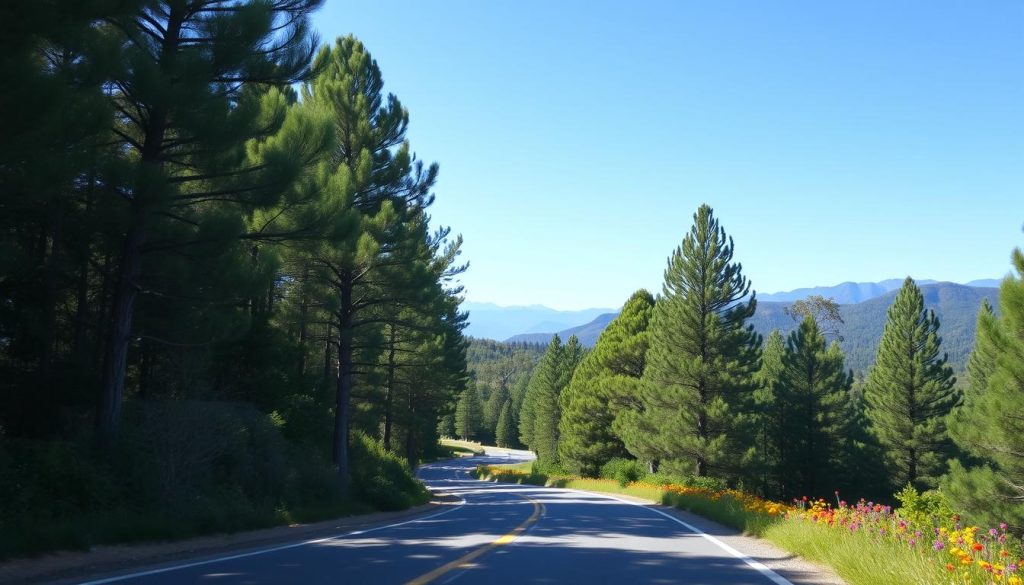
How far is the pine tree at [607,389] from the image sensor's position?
4216 cm

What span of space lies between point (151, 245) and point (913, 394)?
3808 centimetres

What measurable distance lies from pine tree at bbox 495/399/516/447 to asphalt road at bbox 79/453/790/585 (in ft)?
391

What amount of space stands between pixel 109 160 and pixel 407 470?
18.6m

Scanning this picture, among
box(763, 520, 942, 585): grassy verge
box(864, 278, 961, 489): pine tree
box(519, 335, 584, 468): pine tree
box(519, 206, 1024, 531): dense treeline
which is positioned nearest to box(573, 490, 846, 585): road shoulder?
box(763, 520, 942, 585): grassy verge

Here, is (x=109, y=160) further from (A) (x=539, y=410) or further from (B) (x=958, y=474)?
(A) (x=539, y=410)

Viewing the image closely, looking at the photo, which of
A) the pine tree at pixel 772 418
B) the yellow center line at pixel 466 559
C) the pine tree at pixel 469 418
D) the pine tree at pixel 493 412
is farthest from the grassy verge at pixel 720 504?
the pine tree at pixel 493 412

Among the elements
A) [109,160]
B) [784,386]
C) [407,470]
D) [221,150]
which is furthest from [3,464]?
[784,386]

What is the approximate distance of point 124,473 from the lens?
11.9m

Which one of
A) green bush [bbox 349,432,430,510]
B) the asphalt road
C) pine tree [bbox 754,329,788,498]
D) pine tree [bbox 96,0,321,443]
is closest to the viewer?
the asphalt road

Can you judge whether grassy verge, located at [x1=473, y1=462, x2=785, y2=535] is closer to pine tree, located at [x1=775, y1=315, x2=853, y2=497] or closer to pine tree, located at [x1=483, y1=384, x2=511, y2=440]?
pine tree, located at [x1=775, y1=315, x2=853, y2=497]

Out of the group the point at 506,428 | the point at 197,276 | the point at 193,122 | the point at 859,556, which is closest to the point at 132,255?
the point at 197,276

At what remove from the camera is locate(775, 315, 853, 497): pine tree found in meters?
43.1

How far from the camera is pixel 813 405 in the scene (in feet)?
142

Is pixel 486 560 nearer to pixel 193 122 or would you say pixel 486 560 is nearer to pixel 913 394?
pixel 193 122
